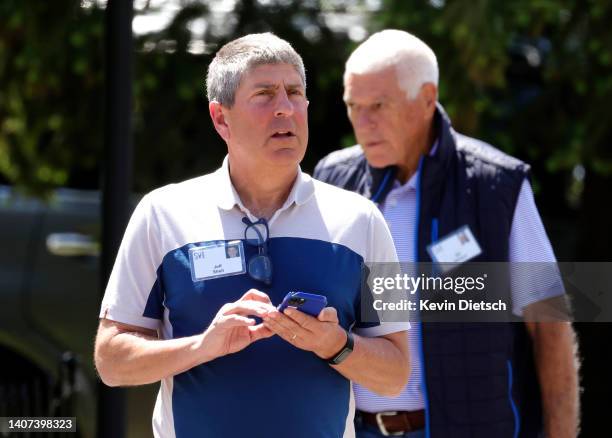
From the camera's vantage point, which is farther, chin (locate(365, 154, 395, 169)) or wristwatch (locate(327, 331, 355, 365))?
chin (locate(365, 154, 395, 169))

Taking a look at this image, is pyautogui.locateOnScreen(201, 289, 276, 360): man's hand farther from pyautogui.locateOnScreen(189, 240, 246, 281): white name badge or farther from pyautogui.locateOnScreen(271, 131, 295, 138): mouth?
pyautogui.locateOnScreen(271, 131, 295, 138): mouth

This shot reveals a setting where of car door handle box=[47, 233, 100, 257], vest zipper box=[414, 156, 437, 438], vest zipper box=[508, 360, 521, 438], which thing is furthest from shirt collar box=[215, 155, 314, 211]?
car door handle box=[47, 233, 100, 257]

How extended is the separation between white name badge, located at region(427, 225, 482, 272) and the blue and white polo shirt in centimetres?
65

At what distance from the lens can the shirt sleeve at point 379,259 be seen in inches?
87.4

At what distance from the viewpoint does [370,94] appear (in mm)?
3023

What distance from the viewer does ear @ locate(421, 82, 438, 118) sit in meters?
3.07

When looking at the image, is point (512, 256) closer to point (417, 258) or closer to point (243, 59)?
point (417, 258)

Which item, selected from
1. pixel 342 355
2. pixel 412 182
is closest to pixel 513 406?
pixel 412 182

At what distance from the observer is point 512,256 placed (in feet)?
9.56

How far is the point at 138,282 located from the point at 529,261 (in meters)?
1.24

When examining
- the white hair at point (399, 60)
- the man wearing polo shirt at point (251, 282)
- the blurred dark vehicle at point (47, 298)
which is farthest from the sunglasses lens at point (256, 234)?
the blurred dark vehicle at point (47, 298)

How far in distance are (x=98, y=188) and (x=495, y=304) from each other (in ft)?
12.8

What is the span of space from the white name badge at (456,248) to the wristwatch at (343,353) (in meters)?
0.88

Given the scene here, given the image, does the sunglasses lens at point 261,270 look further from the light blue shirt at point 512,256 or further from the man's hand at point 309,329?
the light blue shirt at point 512,256
